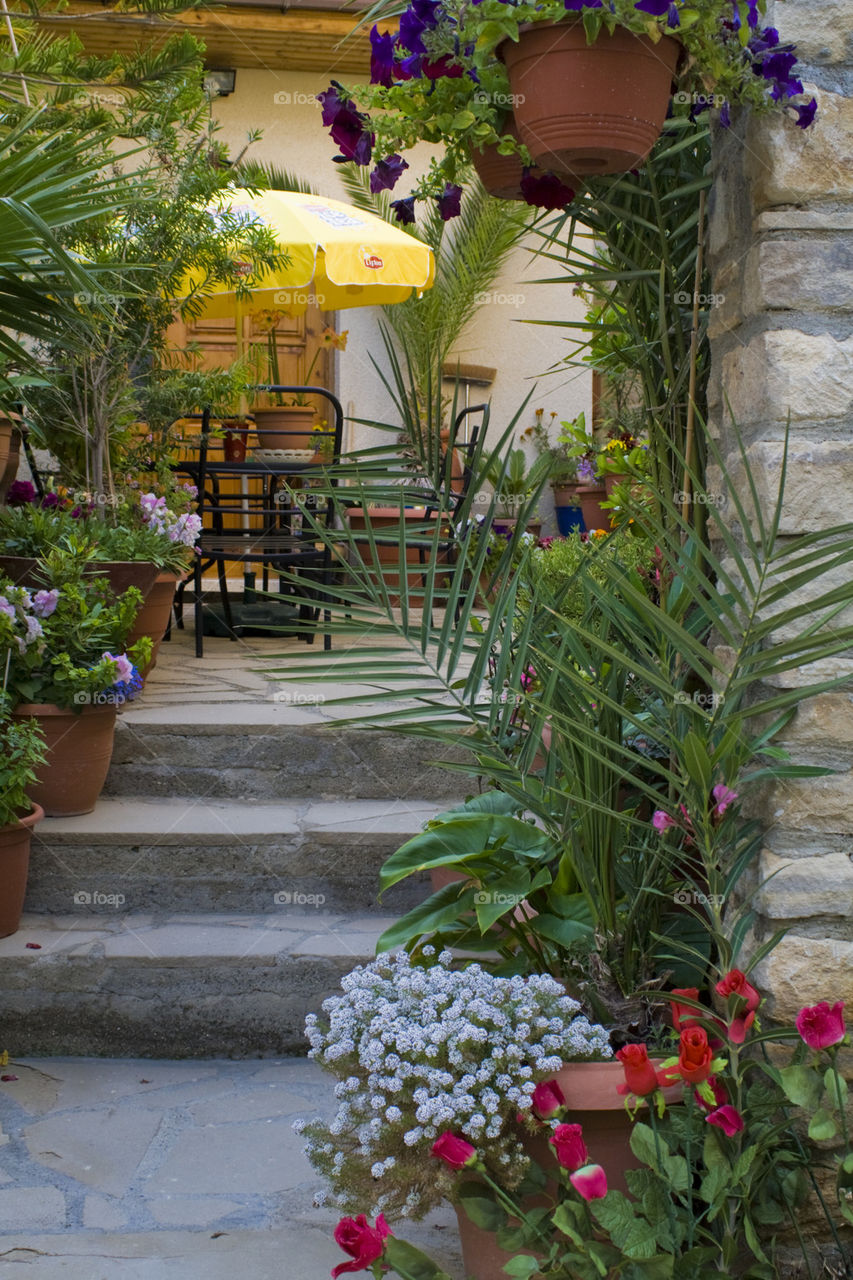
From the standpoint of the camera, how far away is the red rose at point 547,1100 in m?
1.61

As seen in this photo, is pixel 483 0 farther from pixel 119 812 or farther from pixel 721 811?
pixel 119 812

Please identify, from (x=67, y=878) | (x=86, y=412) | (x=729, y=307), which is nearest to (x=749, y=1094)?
(x=729, y=307)

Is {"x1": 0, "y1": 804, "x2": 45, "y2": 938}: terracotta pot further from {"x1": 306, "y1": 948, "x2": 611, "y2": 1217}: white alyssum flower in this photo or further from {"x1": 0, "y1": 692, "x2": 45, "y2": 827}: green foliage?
{"x1": 306, "y1": 948, "x2": 611, "y2": 1217}: white alyssum flower

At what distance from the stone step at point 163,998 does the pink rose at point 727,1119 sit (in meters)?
1.25

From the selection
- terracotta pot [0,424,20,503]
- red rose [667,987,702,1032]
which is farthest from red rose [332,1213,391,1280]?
terracotta pot [0,424,20,503]

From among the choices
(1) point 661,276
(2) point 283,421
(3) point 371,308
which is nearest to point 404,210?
(1) point 661,276

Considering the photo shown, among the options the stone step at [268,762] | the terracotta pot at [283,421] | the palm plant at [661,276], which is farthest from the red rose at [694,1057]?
the terracotta pot at [283,421]

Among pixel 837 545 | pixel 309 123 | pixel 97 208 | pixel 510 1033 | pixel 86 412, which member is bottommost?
pixel 510 1033

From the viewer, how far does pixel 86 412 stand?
3828 mm

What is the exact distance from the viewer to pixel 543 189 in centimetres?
187

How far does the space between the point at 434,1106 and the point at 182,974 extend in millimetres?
1186

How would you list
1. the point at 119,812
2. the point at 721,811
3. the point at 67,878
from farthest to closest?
1. the point at 119,812
2. the point at 67,878
3. the point at 721,811

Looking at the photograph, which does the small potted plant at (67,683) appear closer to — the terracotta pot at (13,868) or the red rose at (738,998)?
the terracotta pot at (13,868)

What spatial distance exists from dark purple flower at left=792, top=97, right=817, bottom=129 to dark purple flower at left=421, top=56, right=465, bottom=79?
1.62 ft
